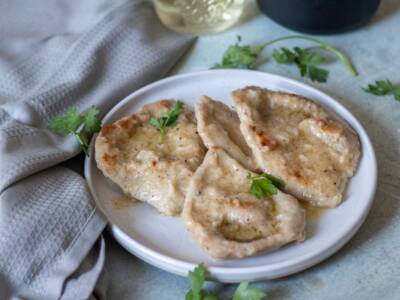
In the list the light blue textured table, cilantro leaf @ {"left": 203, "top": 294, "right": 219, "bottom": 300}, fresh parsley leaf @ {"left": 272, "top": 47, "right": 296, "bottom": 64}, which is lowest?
the light blue textured table

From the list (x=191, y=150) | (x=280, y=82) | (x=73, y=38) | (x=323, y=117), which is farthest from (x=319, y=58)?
(x=73, y=38)

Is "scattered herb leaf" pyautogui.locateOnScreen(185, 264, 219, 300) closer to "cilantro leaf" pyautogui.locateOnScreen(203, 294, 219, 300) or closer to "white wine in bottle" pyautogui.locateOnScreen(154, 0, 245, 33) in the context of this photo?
"cilantro leaf" pyautogui.locateOnScreen(203, 294, 219, 300)

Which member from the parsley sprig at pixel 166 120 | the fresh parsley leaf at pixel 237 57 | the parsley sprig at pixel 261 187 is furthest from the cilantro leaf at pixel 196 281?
the fresh parsley leaf at pixel 237 57

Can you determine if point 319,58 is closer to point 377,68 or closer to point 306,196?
point 377,68

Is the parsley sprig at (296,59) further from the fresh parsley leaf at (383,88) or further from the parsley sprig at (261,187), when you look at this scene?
the parsley sprig at (261,187)

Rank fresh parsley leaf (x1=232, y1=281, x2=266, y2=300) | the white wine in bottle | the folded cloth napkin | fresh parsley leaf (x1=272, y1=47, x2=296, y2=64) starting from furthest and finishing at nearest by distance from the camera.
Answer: the white wine in bottle, fresh parsley leaf (x1=272, y1=47, x2=296, y2=64), the folded cloth napkin, fresh parsley leaf (x1=232, y1=281, x2=266, y2=300)

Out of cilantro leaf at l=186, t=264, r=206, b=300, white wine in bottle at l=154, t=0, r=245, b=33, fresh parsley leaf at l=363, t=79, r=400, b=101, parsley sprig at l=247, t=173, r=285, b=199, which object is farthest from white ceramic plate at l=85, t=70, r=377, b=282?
white wine in bottle at l=154, t=0, r=245, b=33

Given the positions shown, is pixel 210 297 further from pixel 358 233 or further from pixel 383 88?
pixel 383 88

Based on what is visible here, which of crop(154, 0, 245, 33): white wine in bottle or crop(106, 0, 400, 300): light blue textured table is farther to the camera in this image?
crop(154, 0, 245, 33): white wine in bottle
